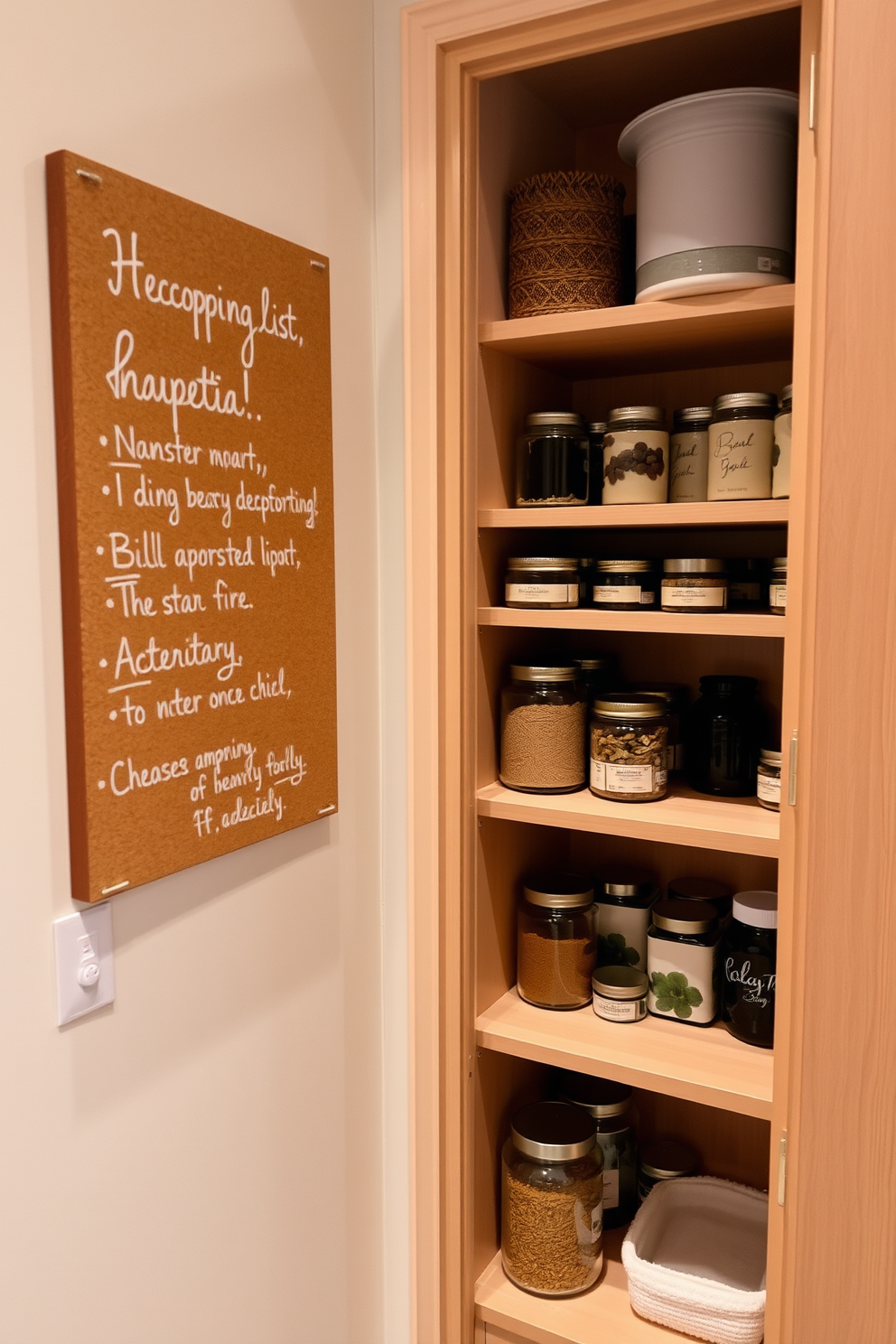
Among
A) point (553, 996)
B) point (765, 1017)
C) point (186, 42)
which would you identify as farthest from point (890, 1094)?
point (186, 42)

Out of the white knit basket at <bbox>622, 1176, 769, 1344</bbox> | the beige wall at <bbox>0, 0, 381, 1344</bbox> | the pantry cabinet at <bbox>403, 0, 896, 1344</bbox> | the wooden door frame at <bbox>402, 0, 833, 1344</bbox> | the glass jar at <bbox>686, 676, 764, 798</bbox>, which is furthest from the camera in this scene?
the glass jar at <bbox>686, 676, 764, 798</bbox>

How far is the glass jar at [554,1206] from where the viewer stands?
1.24 meters

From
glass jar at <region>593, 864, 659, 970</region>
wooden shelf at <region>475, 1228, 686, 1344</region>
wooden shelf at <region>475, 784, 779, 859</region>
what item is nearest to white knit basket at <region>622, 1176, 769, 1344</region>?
wooden shelf at <region>475, 1228, 686, 1344</region>

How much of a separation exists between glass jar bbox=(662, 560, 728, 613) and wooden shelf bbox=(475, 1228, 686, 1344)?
2.88 feet

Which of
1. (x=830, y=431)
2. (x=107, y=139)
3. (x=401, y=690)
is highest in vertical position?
(x=107, y=139)

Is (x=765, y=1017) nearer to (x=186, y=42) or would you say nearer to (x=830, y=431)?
(x=830, y=431)

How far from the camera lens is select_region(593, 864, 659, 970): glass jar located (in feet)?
4.40

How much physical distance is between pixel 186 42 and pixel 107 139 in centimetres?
15

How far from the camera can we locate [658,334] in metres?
1.15

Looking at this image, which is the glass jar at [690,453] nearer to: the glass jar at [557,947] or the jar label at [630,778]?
the jar label at [630,778]

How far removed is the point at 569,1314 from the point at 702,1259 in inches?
7.5

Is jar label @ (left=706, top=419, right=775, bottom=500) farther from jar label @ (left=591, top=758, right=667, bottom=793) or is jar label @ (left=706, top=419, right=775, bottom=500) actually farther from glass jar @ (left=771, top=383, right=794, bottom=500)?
jar label @ (left=591, top=758, right=667, bottom=793)

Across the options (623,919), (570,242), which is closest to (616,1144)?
(623,919)

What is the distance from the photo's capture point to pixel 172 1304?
3.16ft
